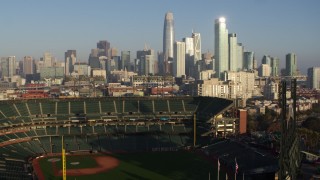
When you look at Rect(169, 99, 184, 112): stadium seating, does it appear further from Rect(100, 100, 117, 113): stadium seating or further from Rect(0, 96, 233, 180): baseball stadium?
Rect(100, 100, 117, 113): stadium seating

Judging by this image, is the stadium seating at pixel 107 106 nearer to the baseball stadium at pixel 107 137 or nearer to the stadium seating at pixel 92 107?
the baseball stadium at pixel 107 137

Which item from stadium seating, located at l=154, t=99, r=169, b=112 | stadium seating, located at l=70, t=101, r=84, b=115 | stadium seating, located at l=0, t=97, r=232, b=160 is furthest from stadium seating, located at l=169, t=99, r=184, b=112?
stadium seating, located at l=70, t=101, r=84, b=115

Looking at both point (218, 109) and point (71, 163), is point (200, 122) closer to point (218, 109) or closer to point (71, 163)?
point (218, 109)

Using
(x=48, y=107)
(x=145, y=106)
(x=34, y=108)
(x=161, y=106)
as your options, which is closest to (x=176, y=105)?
(x=161, y=106)

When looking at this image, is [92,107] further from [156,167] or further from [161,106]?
[156,167]

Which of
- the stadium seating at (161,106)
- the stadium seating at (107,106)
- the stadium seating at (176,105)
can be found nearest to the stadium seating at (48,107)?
the stadium seating at (107,106)

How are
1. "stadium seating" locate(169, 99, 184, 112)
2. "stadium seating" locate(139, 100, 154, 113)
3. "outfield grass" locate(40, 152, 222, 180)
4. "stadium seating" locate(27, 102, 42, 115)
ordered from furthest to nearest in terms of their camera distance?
"stadium seating" locate(169, 99, 184, 112) < "stadium seating" locate(139, 100, 154, 113) < "stadium seating" locate(27, 102, 42, 115) < "outfield grass" locate(40, 152, 222, 180)

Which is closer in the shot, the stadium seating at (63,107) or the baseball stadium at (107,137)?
the baseball stadium at (107,137)

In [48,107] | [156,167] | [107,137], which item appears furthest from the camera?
[48,107]

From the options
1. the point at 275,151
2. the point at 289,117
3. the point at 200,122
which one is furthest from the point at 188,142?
the point at 289,117
